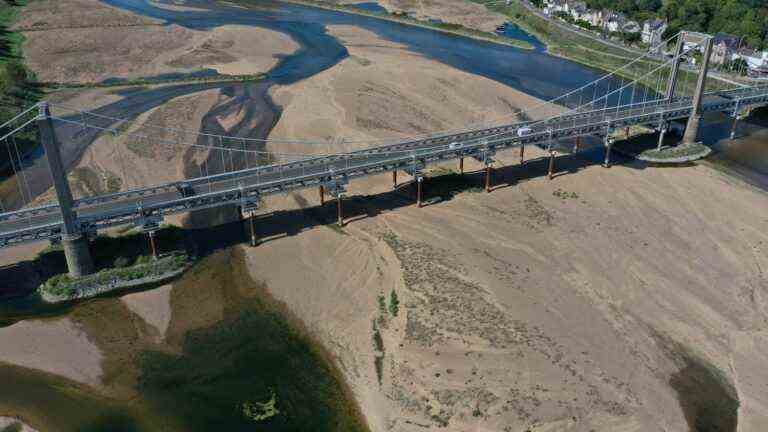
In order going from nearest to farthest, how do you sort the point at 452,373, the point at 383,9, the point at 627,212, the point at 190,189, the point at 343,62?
the point at 452,373 < the point at 190,189 < the point at 627,212 < the point at 343,62 < the point at 383,9

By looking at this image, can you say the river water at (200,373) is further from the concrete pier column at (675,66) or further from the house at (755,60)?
the house at (755,60)

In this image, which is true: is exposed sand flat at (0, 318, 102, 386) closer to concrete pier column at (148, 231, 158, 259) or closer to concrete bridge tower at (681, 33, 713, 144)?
concrete pier column at (148, 231, 158, 259)

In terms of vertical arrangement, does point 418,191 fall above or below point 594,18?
below

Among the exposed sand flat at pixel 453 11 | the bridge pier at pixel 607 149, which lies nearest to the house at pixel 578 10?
the exposed sand flat at pixel 453 11

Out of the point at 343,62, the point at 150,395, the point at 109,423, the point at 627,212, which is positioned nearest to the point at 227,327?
the point at 150,395

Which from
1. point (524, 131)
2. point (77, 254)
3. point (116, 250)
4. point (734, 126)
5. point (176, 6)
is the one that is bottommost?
point (116, 250)

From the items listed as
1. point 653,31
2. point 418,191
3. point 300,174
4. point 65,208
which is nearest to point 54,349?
point 65,208

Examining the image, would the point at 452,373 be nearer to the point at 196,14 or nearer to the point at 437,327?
the point at 437,327

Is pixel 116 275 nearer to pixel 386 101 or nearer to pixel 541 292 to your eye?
pixel 541 292
